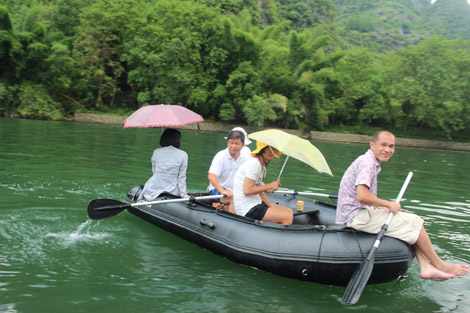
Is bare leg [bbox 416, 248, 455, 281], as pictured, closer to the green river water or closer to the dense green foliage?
the green river water

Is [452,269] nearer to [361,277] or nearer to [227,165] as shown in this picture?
[361,277]

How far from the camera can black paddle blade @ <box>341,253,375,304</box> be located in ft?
11.2

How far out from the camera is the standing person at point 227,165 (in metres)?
5.20

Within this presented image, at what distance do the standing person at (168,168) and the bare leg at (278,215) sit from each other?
1.31 meters

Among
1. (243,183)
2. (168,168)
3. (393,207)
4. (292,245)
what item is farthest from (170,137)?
(393,207)

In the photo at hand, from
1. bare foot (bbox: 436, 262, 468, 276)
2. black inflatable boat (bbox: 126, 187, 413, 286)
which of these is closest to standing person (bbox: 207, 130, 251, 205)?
black inflatable boat (bbox: 126, 187, 413, 286)

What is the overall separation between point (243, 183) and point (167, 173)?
4.21 feet

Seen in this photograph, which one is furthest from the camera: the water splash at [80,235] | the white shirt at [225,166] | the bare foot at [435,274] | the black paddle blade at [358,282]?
the white shirt at [225,166]

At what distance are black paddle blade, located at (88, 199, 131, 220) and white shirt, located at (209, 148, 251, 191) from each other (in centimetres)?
125

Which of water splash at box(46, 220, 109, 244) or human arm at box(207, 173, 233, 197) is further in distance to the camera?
human arm at box(207, 173, 233, 197)

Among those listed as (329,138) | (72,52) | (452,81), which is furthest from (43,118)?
(452,81)

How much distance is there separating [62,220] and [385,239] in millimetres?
3871

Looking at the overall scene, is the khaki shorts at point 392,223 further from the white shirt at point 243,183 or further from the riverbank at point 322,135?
the riverbank at point 322,135

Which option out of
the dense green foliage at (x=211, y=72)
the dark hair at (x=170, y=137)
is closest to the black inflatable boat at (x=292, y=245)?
the dark hair at (x=170, y=137)
